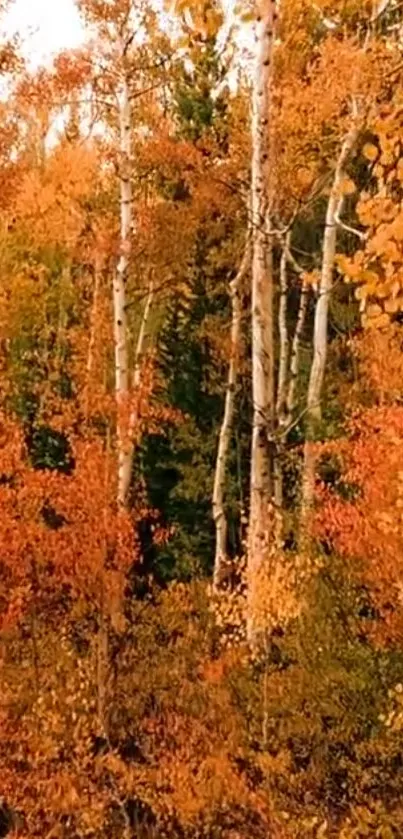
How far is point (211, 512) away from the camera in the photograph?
17.5 metres

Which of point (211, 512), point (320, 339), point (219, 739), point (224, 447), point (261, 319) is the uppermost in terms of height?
point (320, 339)

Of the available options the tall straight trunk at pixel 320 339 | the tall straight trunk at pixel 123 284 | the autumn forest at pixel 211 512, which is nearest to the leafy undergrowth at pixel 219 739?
the autumn forest at pixel 211 512

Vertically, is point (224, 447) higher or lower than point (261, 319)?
lower

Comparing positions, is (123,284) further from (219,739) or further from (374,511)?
(219,739)

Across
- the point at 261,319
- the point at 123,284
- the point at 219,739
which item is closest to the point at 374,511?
the point at 261,319

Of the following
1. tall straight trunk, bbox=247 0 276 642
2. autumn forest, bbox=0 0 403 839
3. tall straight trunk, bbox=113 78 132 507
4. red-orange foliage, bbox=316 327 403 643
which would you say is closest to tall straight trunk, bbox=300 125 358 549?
autumn forest, bbox=0 0 403 839

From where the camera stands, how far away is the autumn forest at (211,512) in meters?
10.6

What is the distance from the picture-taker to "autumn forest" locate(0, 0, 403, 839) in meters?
10.6

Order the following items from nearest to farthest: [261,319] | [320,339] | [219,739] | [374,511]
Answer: [261,319] → [374,511] → [219,739] → [320,339]

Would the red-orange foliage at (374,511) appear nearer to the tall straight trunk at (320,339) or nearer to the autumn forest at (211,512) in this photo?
the autumn forest at (211,512)

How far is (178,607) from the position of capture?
14703 millimetres

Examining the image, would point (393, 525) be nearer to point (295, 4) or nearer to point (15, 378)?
point (295, 4)

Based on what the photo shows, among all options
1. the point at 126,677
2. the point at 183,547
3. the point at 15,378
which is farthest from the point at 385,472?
the point at 15,378

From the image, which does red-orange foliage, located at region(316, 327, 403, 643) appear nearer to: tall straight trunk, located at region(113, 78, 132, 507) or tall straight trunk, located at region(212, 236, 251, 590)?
tall straight trunk, located at region(212, 236, 251, 590)
